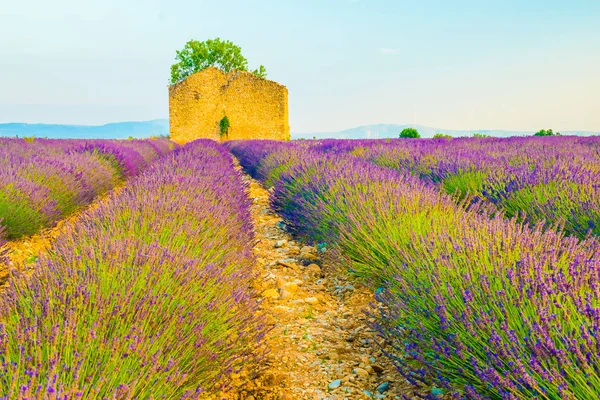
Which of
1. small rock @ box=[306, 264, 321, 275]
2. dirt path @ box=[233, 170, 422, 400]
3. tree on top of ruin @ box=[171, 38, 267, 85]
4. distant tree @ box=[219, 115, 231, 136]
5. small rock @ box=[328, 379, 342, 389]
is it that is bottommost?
small rock @ box=[328, 379, 342, 389]

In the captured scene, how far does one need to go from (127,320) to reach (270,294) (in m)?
1.51

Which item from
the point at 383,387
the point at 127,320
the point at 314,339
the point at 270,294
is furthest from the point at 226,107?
the point at 127,320

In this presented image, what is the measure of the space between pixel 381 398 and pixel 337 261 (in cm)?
137

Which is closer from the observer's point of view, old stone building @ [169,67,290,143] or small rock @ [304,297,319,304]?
small rock @ [304,297,319,304]

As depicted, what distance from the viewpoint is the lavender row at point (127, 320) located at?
117cm

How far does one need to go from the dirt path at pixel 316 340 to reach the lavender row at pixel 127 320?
21cm

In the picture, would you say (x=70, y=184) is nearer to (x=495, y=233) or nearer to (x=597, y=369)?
(x=495, y=233)

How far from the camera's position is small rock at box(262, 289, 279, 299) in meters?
2.87

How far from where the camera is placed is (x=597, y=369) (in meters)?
1.15

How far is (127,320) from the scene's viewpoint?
1.45 meters

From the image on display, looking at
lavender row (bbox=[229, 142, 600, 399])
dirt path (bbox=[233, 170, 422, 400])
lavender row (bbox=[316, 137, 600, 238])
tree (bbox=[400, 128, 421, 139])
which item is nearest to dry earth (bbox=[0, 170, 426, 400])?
dirt path (bbox=[233, 170, 422, 400])

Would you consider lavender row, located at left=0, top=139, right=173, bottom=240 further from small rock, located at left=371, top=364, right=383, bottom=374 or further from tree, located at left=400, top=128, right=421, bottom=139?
tree, located at left=400, top=128, right=421, bottom=139

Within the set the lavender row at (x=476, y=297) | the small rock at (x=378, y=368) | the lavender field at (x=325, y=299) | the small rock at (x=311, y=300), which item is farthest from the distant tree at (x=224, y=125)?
the small rock at (x=378, y=368)

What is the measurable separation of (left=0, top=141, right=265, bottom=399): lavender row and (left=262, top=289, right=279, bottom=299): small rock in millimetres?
525
